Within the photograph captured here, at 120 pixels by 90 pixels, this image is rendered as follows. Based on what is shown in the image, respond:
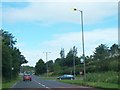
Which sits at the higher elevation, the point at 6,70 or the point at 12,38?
the point at 12,38

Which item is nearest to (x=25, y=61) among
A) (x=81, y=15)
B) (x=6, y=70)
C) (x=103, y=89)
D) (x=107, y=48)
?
(x=107, y=48)

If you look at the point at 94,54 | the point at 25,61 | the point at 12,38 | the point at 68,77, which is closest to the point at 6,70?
the point at 68,77

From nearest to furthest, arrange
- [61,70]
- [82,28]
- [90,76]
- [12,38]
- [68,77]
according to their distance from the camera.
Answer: [82,28]
[90,76]
[68,77]
[12,38]
[61,70]

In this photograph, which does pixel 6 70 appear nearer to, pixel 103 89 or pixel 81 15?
pixel 81 15

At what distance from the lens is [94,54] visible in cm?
Answer: 18100

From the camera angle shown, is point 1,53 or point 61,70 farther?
point 61,70

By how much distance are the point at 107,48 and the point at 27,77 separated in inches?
4106

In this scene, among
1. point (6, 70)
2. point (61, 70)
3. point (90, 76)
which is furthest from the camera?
point (61, 70)

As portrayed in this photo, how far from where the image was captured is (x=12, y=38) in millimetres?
121500

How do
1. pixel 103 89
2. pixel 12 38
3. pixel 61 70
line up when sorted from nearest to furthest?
pixel 103 89
pixel 12 38
pixel 61 70

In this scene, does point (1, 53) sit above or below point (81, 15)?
below

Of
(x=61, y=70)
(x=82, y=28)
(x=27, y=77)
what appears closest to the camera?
(x=82, y=28)

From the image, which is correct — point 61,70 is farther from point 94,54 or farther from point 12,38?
point 12,38

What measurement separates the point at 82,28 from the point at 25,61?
9898 centimetres
